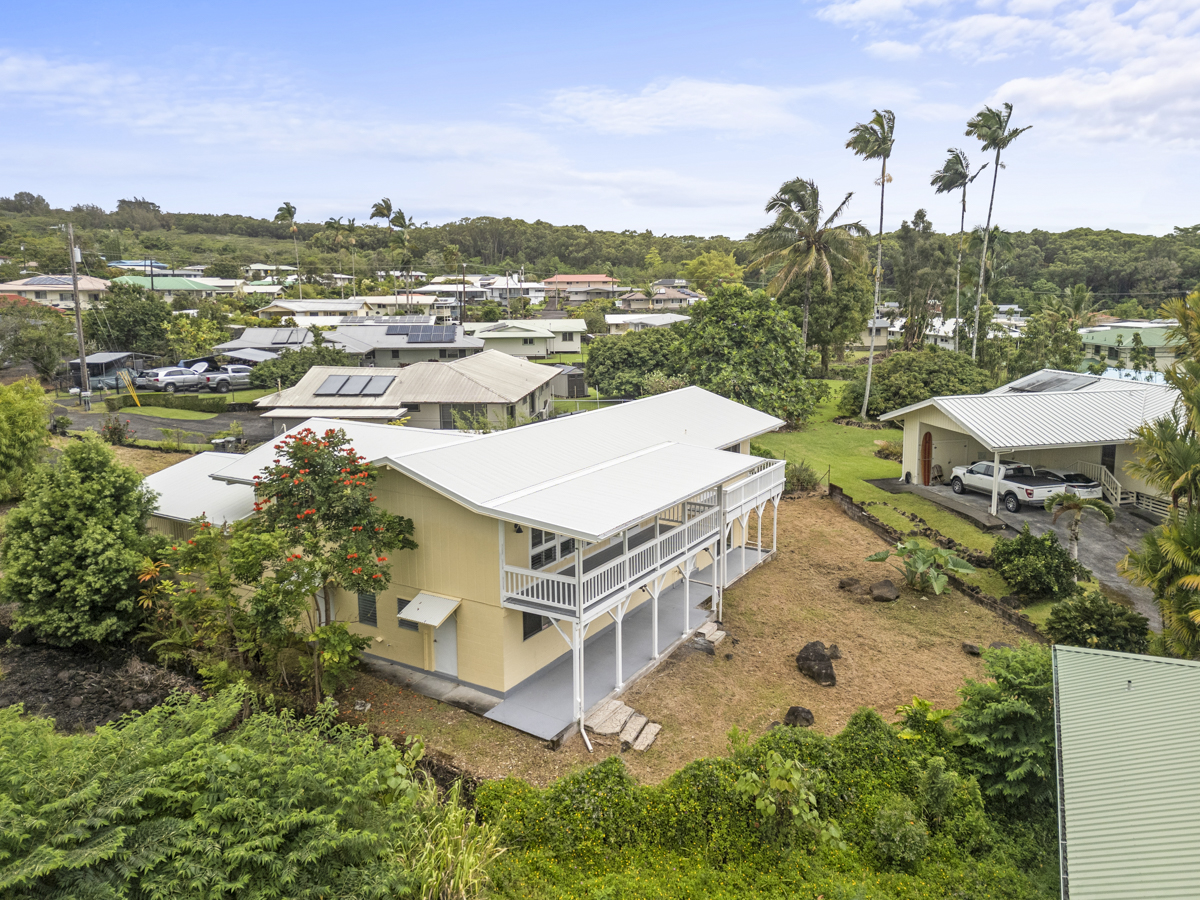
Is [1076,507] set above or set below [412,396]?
below

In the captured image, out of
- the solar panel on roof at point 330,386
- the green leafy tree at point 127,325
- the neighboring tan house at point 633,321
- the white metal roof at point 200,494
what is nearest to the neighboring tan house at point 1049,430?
the white metal roof at point 200,494

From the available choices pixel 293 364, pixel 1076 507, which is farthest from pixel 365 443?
pixel 293 364

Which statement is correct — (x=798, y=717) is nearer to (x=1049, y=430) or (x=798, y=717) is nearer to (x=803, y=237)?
(x=1049, y=430)

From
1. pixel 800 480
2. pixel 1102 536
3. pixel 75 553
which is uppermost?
pixel 75 553

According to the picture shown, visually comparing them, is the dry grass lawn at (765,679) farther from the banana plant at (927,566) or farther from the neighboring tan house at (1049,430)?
the neighboring tan house at (1049,430)

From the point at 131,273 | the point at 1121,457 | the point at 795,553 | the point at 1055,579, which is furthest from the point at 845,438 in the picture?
the point at 131,273

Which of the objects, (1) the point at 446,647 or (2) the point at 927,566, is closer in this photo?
(1) the point at 446,647
